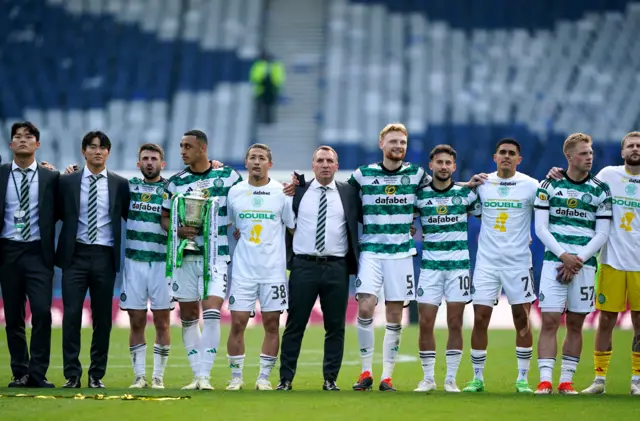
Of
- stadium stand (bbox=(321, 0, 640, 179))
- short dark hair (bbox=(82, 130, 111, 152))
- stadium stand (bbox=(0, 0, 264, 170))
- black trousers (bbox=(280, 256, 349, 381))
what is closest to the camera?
black trousers (bbox=(280, 256, 349, 381))

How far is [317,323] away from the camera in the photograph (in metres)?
23.7

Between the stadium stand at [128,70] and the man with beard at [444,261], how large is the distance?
17.2 m

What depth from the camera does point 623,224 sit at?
11.9m

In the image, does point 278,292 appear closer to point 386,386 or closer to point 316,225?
point 316,225

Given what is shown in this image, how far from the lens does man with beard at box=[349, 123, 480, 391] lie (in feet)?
38.4

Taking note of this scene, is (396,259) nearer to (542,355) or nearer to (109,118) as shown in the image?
(542,355)

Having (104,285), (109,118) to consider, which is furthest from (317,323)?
(104,285)

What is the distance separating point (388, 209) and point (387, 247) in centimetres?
38

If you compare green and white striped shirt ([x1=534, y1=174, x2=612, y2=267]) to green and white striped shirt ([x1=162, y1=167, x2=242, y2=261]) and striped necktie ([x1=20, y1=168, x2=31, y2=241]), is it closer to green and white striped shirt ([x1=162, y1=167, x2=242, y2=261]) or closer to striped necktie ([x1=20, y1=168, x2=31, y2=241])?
green and white striped shirt ([x1=162, y1=167, x2=242, y2=261])

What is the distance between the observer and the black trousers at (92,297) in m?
Answer: 11.9

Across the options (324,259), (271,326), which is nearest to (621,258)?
(324,259)

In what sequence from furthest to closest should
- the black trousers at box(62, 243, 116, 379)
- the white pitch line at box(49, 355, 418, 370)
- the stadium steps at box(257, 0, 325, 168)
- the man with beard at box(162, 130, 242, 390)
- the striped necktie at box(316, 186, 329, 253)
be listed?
1. the stadium steps at box(257, 0, 325, 168)
2. the white pitch line at box(49, 355, 418, 370)
3. the black trousers at box(62, 243, 116, 379)
4. the striped necktie at box(316, 186, 329, 253)
5. the man with beard at box(162, 130, 242, 390)

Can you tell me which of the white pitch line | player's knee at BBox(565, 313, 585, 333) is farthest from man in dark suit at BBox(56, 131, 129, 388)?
player's knee at BBox(565, 313, 585, 333)

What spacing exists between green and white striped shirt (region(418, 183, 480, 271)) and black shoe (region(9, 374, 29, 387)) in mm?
4087
